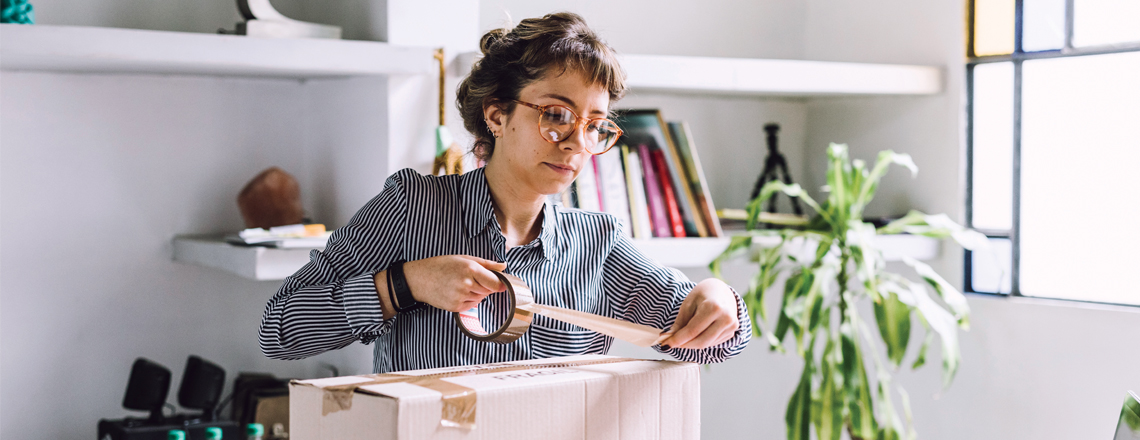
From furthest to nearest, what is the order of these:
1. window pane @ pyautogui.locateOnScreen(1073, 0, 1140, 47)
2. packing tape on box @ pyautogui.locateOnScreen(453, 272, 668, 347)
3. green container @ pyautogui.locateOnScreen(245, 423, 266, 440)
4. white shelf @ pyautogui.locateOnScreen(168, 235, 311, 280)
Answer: window pane @ pyautogui.locateOnScreen(1073, 0, 1140, 47) → green container @ pyautogui.locateOnScreen(245, 423, 266, 440) → white shelf @ pyautogui.locateOnScreen(168, 235, 311, 280) → packing tape on box @ pyautogui.locateOnScreen(453, 272, 668, 347)

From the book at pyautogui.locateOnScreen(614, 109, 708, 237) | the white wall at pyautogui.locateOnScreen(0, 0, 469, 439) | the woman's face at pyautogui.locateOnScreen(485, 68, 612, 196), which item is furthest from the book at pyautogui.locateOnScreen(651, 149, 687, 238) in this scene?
the woman's face at pyautogui.locateOnScreen(485, 68, 612, 196)

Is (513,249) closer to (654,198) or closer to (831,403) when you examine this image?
(654,198)

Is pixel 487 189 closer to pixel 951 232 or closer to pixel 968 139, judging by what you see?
pixel 951 232

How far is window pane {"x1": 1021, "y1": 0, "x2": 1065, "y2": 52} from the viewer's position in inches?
95.2

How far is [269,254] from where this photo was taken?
1.89 m

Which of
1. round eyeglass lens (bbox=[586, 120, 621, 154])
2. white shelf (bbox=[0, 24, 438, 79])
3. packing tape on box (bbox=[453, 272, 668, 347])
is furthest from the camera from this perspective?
white shelf (bbox=[0, 24, 438, 79])


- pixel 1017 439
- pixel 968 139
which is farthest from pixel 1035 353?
pixel 968 139

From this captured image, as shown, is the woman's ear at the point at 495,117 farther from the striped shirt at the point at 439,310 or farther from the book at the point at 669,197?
the book at the point at 669,197

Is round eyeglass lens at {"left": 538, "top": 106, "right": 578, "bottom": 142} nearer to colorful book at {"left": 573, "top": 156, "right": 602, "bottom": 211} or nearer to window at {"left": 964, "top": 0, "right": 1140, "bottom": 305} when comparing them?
colorful book at {"left": 573, "top": 156, "right": 602, "bottom": 211}

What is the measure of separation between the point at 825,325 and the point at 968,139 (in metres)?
0.72

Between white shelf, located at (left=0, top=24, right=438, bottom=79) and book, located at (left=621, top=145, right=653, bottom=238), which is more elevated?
white shelf, located at (left=0, top=24, right=438, bottom=79)

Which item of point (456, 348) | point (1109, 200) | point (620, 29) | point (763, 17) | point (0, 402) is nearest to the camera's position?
point (456, 348)

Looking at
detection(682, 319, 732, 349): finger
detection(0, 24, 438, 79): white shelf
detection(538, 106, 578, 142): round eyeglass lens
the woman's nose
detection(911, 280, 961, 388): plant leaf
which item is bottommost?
detection(911, 280, 961, 388): plant leaf

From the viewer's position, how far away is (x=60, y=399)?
218 centimetres
